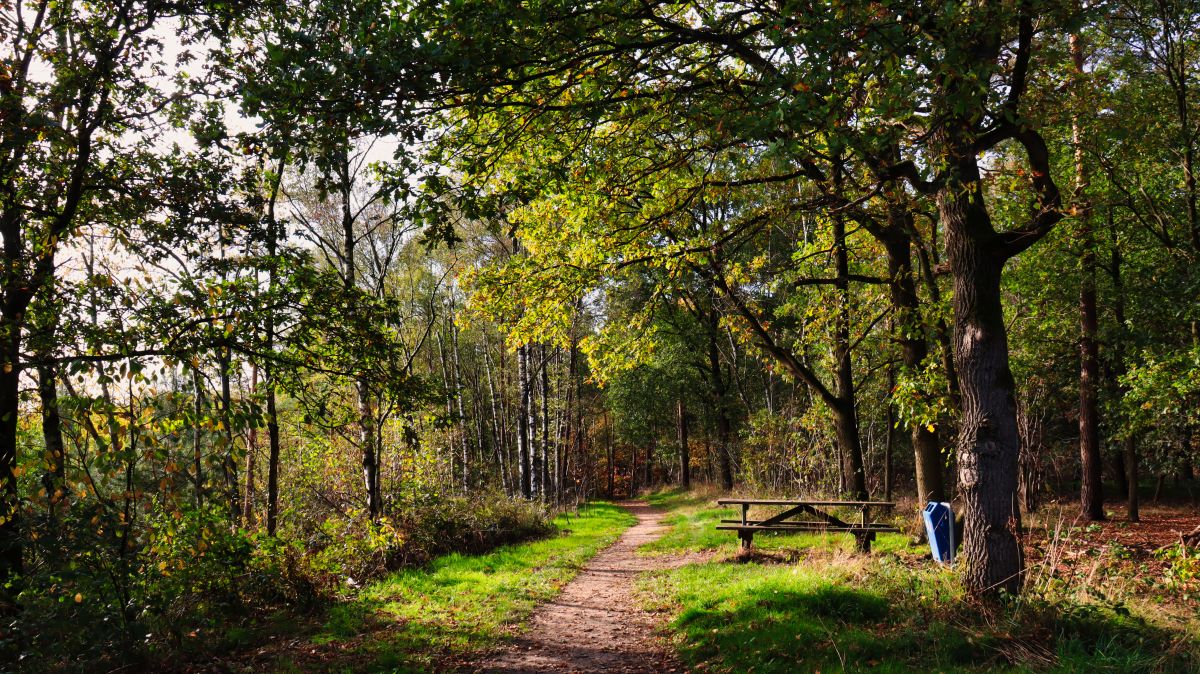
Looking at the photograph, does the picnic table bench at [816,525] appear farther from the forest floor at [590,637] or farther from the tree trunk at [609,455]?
the tree trunk at [609,455]

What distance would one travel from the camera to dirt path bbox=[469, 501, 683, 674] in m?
6.61

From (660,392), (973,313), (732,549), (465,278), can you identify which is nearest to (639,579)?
(732,549)

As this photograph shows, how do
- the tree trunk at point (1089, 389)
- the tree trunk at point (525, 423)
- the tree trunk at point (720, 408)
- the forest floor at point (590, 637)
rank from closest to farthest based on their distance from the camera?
the forest floor at point (590, 637) → the tree trunk at point (1089, 389) → the tree trunk at point (525, 423) → the tree trunk at point (720, 408)

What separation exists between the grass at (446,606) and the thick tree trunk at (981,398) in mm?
5117

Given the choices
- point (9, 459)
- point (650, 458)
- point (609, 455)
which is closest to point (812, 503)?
point (9, 459)

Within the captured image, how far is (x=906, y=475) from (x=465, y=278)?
102 ft

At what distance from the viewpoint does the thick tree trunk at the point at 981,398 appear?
616 cm

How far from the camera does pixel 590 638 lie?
25.2 feet

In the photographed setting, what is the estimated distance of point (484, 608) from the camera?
28.9ft

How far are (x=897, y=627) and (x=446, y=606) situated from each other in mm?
5715

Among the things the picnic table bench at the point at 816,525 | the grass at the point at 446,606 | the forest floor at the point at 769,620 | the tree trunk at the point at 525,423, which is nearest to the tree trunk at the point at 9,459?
the forest floor at the point at 769,620

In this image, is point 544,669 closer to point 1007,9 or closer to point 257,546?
point 257,546

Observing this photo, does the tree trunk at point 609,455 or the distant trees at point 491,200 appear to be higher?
the distant trees at point 491,200

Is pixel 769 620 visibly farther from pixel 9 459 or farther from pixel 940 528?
pixel 9 459
